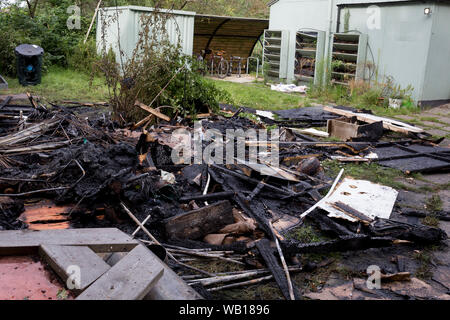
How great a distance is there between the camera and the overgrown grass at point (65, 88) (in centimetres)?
1230

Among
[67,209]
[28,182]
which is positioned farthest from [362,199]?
[28,182]

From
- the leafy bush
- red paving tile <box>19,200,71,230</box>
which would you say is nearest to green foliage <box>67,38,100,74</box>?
the leafy bush

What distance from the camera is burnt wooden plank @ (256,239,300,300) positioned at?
3500 mm

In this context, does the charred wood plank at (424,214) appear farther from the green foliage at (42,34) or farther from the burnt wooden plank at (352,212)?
the green foliage at (42,34)

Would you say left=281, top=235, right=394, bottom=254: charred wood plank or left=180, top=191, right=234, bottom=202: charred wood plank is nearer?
left=281, top=235, right=394, bottom=254: charred wood plank

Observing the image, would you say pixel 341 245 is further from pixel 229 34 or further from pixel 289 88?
pixel 229 34

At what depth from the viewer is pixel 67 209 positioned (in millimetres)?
4492

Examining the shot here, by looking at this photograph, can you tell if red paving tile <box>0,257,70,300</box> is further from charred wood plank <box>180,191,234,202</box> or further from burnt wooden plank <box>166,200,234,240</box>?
charred wood plank <box>180,191,234,202</box>

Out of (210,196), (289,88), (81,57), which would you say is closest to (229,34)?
(289,88)

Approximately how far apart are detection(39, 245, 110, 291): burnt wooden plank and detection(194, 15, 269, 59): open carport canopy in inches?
627

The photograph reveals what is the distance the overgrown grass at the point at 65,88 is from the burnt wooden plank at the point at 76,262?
867 centimetres

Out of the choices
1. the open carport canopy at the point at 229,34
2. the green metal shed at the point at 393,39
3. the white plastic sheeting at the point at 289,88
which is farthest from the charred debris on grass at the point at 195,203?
the open carport canopy at the point at 229,34

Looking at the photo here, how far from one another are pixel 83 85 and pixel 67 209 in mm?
10553

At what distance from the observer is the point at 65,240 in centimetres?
313
